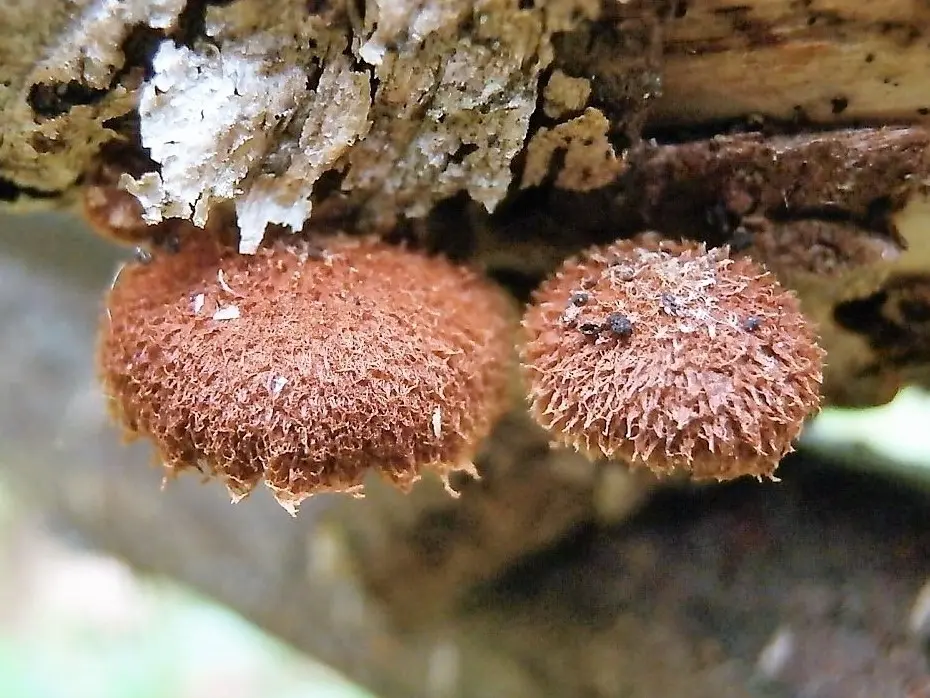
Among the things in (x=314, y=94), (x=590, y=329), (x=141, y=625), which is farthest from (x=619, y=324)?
(x=141, y=625)

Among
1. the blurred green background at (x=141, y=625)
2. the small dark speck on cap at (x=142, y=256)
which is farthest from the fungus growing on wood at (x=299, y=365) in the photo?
the blurred green background at (x=141, y=625)

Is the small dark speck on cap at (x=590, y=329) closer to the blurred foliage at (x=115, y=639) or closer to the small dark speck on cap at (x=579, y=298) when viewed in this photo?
the small dark speck on cap at (x=579, y=298)

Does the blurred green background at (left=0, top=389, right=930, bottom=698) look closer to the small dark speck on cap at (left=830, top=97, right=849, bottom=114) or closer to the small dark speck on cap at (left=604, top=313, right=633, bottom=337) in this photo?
the small dark speck on cap at (left=830, top=97, right=849, bottom=114)

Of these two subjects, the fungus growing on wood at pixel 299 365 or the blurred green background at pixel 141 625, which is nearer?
the fungus growing on wood at pixel 299 365

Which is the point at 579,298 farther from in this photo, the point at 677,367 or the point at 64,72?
the point at 64,72

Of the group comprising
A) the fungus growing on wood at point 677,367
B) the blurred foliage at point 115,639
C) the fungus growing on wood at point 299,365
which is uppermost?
the fungus growing on wood at point 677,367

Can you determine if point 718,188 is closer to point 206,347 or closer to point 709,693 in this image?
point 206,347
